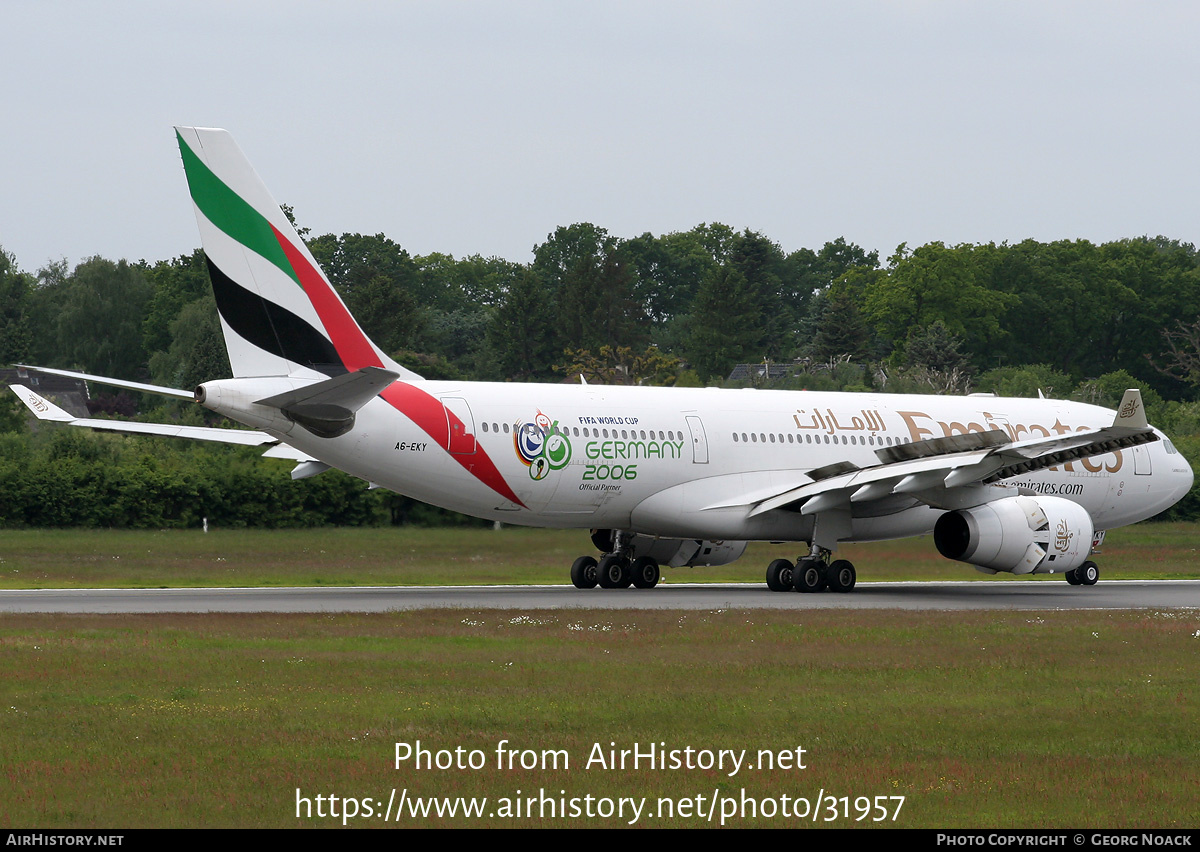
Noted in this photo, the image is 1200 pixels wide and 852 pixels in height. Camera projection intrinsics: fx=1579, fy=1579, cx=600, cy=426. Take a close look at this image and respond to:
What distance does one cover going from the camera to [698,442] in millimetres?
28531

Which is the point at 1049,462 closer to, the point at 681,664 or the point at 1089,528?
the point at 1089,528

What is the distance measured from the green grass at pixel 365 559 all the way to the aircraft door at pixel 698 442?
2.82m

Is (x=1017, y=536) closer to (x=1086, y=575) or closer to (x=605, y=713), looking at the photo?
(x=1086, y=575)

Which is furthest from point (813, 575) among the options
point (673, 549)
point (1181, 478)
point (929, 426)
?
point (1181, 478)

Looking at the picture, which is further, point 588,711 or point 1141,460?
point 1141,460

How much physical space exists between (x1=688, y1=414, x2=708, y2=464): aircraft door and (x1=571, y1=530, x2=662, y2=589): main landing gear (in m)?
2.25

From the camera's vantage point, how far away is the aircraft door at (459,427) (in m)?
25.5

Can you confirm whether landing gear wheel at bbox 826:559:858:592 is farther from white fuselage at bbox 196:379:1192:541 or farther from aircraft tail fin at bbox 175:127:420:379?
aircraft tail fin at bbox 175:127:420:379

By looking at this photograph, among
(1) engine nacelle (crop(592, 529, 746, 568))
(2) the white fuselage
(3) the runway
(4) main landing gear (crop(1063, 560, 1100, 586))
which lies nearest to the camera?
(3) the runway

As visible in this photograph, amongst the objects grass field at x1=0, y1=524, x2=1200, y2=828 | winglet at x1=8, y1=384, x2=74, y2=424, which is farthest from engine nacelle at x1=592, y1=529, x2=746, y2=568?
winglet at x1=8, y1=384, x2=74, y2=424

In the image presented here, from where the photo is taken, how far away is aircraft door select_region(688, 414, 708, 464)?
2841 centimetres

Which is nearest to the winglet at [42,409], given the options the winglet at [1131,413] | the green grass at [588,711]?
the green grass at [588,711]

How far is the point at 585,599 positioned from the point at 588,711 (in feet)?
42.6

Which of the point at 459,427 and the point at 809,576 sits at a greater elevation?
the point at 459,427
